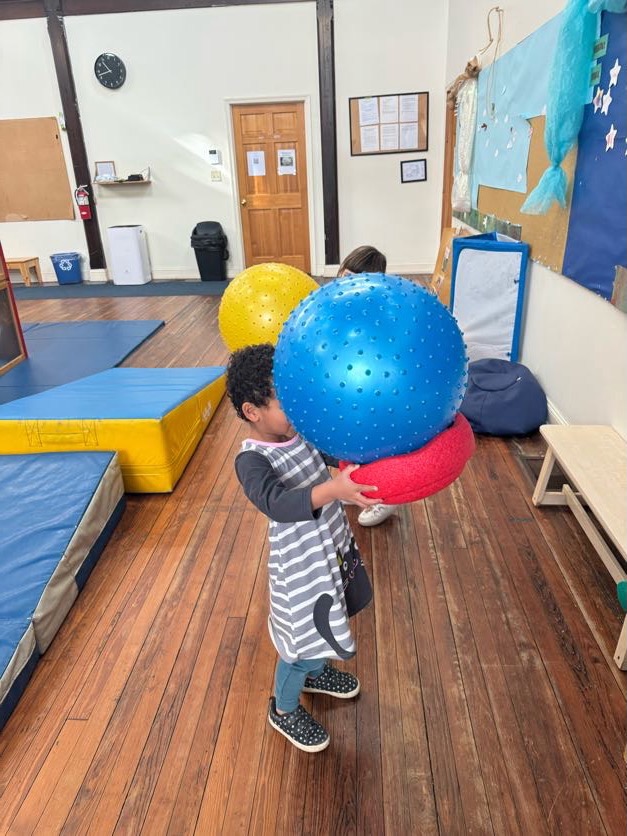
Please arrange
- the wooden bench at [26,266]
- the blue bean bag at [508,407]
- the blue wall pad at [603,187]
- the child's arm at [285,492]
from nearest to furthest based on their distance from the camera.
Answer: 1. the child's arm at [285,492]
2. the blue wall pad at [603,187]
3. the blue bean bag at [508,407]
4. the wooden bench at [26,266]

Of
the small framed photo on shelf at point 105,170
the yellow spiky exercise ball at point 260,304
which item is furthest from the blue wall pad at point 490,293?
the small framed photo on shelf at point 105,170

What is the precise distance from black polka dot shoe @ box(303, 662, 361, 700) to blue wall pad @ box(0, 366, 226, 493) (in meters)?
1.32

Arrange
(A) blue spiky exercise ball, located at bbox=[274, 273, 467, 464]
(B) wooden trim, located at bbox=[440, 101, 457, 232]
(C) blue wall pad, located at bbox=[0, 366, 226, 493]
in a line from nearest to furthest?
(A) blue spiky exercise ball, located at bbox=[274, 273, 467, 464] < (C) blue wall pad, located at bbox=[0, 366, 226, 493] < (B) wooden trim, located at bbox=[440, 101, 457, 232]

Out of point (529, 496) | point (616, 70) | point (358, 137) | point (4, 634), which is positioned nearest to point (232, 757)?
point (4, 634)

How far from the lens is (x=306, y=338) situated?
952mm

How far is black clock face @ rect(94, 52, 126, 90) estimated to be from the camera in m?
7.04

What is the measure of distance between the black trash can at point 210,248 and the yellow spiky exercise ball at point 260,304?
19.1 ft

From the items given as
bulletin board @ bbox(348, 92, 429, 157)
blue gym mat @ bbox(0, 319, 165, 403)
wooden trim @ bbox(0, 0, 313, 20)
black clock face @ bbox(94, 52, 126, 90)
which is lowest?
blue gym mat @ bbox(0, 319, 165, 403)

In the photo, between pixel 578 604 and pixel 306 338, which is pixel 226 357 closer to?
pixel 578 604

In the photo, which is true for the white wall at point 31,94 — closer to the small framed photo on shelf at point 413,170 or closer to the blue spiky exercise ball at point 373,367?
the small framed photo on shelf at point 413,170

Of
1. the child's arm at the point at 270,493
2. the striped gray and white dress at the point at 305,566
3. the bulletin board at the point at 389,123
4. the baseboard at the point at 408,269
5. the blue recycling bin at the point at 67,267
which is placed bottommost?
the baseboard at the point at 408,269

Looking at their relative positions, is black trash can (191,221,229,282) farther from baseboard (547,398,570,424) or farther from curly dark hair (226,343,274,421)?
curly dark hair (226,343,274,421)

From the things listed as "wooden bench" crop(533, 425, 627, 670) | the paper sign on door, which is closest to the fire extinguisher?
the paper sign on door

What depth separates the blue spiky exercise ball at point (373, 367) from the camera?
0.90 meters
